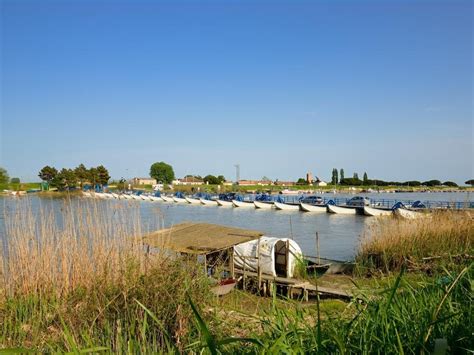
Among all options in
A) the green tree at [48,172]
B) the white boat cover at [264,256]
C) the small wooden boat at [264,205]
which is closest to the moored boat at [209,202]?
the small wooden boat at [264,205]

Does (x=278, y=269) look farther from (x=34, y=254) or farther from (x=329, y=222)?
(x=329, y=222)

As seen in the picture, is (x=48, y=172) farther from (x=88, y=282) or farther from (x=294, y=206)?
(x=88, y=282)

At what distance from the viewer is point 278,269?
17.7 metres

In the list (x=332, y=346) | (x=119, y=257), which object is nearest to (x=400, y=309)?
(x=332, y=346)

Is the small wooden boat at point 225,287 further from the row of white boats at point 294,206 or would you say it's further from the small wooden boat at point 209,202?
the small wooden boat at point 209,202

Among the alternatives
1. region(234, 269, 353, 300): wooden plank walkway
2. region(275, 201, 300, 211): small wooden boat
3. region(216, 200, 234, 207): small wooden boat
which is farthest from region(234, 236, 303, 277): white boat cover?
region(216, 200, 234, 207): small wooden boat

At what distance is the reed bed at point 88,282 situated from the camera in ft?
20.5

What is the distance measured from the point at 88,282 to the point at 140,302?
2.01 m

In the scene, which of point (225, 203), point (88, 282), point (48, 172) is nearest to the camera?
point (88, 282)

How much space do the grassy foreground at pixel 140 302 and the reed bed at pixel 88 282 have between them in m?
0.02

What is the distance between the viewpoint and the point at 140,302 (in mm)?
6258

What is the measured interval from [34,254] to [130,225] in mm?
1953

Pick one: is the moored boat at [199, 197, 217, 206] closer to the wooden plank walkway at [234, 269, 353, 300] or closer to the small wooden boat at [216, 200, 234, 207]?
the small wooden boat at [216, 200, 234, 207]

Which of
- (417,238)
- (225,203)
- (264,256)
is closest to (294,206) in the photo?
(225,203)
